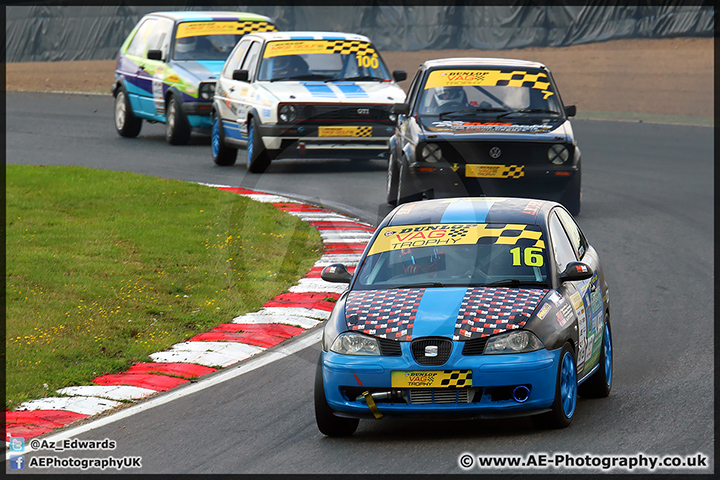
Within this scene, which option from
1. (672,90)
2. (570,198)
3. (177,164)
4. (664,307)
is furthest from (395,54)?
(664,307)

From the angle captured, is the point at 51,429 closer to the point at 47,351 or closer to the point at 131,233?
the point at 47,351

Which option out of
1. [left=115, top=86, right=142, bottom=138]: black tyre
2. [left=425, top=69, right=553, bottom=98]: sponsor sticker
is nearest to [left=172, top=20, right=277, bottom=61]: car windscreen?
[left=115, top=86, right=142, bottom=138]: black tyre

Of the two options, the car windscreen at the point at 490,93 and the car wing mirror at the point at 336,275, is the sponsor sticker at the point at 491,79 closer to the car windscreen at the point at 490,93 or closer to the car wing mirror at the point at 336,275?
the car windscreen at the point at 490,93

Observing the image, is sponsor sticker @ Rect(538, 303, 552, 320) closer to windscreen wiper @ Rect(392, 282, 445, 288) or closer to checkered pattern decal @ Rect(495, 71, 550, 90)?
windscreen wiper @ Rect(392, 282, 445, 288)

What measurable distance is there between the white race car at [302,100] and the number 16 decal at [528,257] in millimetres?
9583

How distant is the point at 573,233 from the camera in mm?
8312

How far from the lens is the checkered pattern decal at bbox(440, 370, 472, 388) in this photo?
6543mm

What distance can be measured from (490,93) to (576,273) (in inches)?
295

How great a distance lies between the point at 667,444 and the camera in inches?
257

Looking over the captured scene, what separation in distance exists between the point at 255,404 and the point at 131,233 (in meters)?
5.43

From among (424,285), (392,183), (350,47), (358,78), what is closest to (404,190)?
(392,183)

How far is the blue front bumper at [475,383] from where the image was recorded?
655cm

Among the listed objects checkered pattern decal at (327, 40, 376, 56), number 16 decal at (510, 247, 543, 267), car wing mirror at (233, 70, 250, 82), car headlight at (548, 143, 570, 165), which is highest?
number 16 decal at (510, 247, 543, 267)

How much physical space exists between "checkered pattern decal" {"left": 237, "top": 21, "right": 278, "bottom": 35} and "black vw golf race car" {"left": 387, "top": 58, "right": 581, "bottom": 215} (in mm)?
7184
